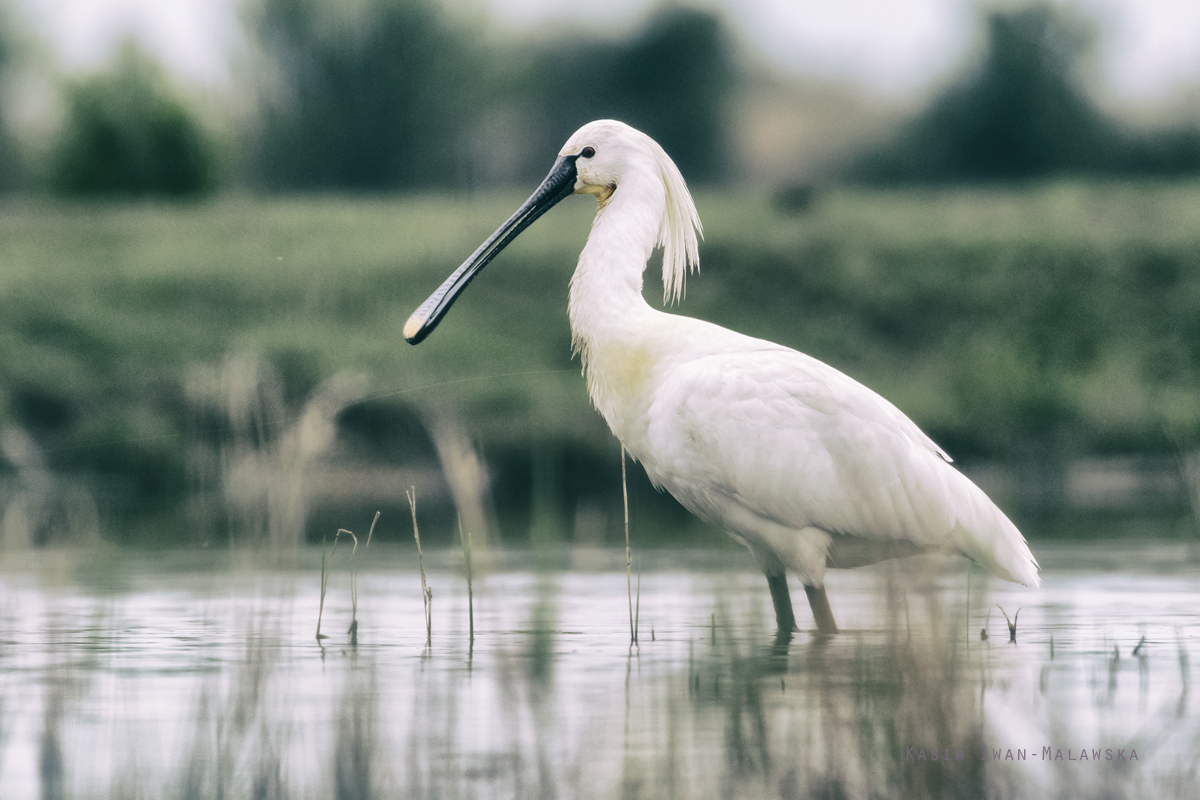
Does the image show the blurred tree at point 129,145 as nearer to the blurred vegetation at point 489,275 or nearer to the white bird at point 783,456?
the blurred vegetation at point 489,275

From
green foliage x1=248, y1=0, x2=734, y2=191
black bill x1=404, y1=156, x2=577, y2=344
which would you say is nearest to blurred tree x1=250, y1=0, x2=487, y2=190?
green foliage x1=248, y1=0, x2=734, y2=191

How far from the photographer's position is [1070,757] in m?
4.84

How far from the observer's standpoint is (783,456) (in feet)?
A: 25.4

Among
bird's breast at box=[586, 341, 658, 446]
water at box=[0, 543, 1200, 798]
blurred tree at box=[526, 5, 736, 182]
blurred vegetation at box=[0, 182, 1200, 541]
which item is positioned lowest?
water at box=[0, 543, 1200, 798]

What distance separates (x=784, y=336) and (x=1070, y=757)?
863 inches

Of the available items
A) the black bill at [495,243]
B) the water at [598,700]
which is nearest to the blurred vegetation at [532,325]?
the black bill at [495,243]

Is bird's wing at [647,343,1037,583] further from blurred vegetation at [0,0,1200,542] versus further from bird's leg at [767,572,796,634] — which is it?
blurred vegetation at [0,0,1200,542]

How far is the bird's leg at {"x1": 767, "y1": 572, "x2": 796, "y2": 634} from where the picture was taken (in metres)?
7.85

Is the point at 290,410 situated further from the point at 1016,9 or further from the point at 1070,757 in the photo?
the point at 1016,9

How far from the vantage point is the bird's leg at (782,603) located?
25.8 feet

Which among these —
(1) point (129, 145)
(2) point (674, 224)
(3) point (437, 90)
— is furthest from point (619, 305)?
(3) point (437, 90)

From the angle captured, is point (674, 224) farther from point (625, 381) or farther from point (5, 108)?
point (5, 108)

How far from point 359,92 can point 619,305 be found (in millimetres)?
41764

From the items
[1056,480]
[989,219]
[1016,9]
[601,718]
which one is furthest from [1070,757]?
[1016,9]
